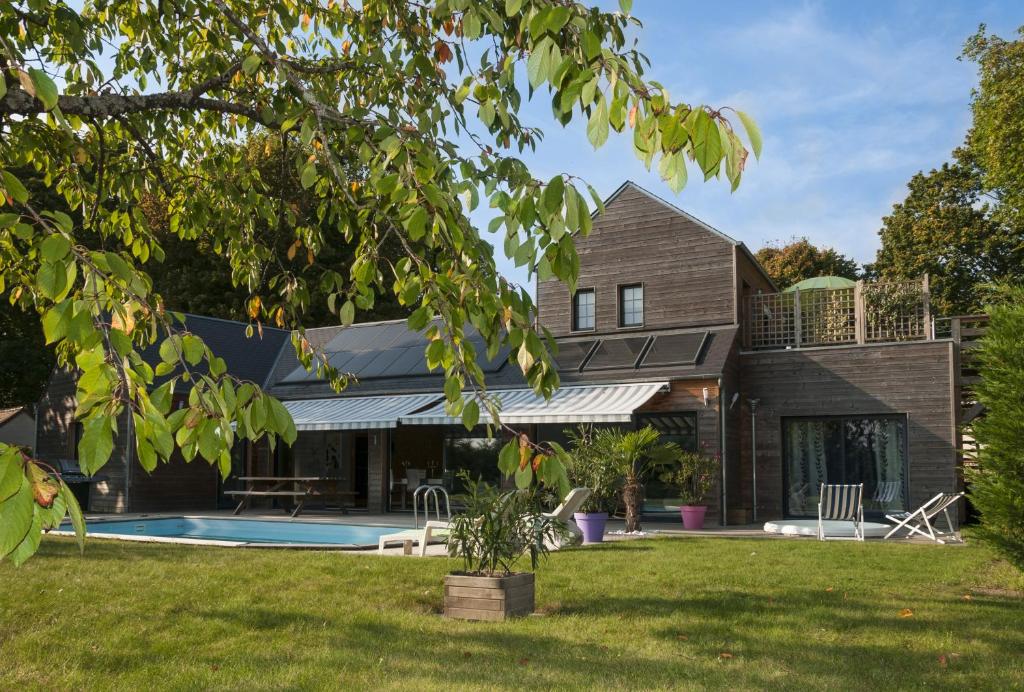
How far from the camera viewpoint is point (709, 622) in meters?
7.40

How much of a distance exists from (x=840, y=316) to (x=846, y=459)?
2995mm

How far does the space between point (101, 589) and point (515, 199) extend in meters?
7.08

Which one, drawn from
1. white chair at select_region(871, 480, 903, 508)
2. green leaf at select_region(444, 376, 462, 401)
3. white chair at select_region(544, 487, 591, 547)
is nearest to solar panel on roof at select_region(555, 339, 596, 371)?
white chair at select_region(871, 480, 903, 508)

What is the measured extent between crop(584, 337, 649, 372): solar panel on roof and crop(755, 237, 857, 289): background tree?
1999 centimetres

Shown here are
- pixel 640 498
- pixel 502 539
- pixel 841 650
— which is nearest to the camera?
pixel 841 650

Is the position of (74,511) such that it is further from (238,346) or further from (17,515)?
(238,346)

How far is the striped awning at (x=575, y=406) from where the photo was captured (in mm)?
16656

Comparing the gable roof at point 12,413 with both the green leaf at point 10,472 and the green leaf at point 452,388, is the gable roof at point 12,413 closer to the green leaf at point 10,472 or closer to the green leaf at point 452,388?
the green leaf at point 452,388

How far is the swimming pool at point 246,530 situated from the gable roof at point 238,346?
17.3 ft

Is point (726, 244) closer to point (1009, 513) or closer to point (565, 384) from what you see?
point (565, 384)

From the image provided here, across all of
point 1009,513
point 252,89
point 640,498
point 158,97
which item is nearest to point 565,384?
point 640,498

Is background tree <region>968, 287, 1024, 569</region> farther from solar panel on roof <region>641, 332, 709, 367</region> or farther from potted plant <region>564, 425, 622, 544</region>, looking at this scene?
solar panel on roof <region>641, 332, 709, 367</region>

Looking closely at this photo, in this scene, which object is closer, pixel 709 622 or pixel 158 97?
pixel 158 97

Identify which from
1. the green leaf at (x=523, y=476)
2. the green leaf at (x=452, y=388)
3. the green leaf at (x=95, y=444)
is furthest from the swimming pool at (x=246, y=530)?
the green leaf at (x=95, y=444)
